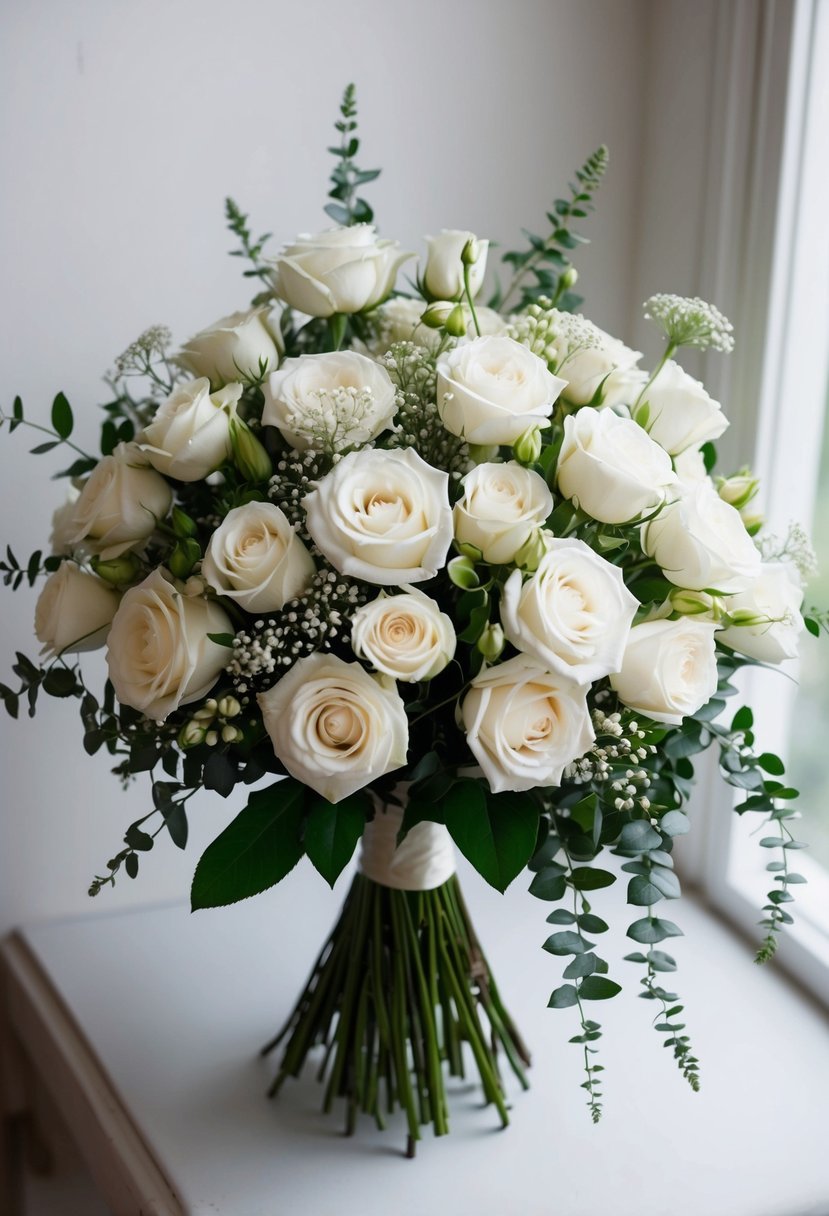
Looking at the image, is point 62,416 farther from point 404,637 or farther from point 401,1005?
point 401,1005

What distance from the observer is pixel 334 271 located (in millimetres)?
795

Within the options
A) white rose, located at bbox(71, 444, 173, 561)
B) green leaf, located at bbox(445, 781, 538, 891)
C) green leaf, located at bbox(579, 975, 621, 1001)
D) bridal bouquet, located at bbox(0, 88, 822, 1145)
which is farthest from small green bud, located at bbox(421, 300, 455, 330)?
green leaf, located at bbox(579, 975, 621, 1001)

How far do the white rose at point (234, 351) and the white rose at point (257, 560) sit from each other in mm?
150

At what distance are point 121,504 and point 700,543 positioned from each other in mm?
386

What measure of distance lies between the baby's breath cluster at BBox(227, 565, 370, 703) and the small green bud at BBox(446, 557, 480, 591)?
0.06m

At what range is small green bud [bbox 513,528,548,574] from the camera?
67 centimetres

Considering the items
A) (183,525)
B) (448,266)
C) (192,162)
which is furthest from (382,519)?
(192,162)

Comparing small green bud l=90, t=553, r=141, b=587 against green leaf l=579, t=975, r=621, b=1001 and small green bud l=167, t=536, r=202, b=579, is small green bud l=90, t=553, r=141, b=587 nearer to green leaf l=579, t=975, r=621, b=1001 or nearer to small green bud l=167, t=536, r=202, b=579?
small green bud l=167, t=536, r=202, b=579

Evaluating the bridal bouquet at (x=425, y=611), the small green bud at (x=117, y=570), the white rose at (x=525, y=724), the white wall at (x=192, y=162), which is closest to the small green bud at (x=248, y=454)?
the bridal bouquet at (x=425, y=611)

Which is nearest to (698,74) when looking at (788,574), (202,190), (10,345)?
(202,190)

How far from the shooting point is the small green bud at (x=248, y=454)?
75cm

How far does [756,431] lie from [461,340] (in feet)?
1.32

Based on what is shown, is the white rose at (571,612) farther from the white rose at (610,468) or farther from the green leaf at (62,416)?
the green leaf at (62,416)

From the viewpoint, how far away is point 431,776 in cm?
73
